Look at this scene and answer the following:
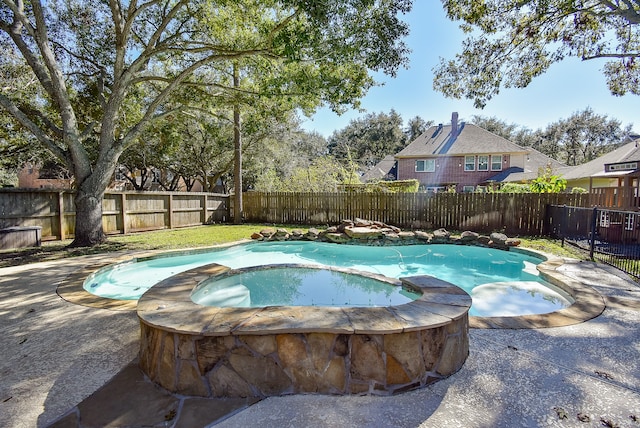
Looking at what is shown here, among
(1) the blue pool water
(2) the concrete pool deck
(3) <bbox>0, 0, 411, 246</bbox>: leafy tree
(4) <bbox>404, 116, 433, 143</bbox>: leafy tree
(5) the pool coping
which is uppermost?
(4) <bbox>404, 116, 433, 143</bbox>: leafy tree

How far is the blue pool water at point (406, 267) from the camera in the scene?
450 cm

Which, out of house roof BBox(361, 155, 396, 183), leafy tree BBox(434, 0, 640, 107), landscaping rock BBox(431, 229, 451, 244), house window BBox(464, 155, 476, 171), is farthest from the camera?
house roof BBox(361, 155, 396, 183)

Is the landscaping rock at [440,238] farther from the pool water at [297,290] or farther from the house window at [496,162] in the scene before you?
the house window at [496,162]

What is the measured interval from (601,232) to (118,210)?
13.2 m

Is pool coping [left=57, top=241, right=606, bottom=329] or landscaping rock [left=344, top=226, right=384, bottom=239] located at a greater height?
landscaping rock [left=344, top=226, right=384, bottom=239]

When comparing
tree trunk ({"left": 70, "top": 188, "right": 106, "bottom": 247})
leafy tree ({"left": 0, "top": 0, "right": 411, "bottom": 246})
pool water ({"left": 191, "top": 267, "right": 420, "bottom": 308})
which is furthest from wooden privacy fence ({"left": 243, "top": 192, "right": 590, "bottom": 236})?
pool water ({"left": 191, "top": 267, "right": 420, "bottom": 308})

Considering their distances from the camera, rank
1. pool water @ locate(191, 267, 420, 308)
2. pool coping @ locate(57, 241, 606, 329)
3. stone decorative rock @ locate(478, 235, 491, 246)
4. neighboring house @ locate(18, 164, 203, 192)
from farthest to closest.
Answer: neighboring house @ locate(18, 164, 203, 192) → stone decorative rock @ locate(478, 235, 491, 246) → pool water @ locate(191, 267, 420, 308) → pool coping @ locate(57, 241, 606, 329)

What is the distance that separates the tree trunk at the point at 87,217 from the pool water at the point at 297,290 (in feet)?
17.0

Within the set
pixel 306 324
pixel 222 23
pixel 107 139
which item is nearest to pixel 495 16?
pixel 222 23

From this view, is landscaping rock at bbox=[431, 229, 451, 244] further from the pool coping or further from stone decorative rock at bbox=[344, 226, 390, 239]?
the pool coping

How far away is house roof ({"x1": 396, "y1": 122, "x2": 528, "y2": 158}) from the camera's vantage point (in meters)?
20.7

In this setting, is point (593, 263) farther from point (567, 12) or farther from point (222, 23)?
point (222, 23)

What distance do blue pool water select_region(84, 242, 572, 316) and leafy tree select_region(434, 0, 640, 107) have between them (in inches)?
180

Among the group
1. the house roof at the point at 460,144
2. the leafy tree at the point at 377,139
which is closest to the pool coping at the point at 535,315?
the house roof at the point at 460,144
